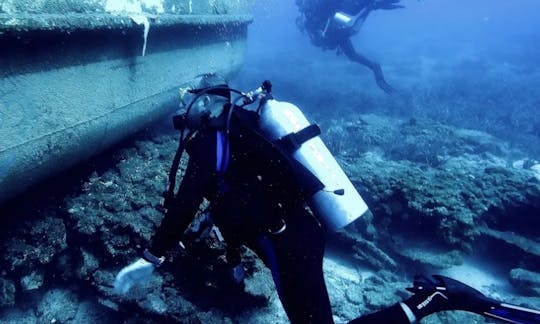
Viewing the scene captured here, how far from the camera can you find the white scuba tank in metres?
2.77

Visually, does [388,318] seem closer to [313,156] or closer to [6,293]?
[313,156]

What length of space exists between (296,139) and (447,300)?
1.61 m

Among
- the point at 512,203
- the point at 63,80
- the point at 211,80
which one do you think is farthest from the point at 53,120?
the point at 512,203

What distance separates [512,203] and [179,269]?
4877mm

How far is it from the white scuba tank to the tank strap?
0.11ft

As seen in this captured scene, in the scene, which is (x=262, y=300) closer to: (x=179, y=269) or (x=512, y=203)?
(x=179, y=269)

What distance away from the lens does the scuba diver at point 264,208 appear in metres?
2.40

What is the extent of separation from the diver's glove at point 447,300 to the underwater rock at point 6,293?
3478 mm

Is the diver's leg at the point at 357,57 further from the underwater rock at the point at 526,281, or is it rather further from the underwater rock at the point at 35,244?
the underwater rock at the point at 35,244

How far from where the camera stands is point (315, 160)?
278cm

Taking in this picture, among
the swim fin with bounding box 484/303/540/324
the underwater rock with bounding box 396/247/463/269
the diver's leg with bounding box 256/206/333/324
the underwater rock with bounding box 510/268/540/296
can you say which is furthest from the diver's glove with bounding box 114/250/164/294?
the underwater rock with bounding box 510/268/540/296

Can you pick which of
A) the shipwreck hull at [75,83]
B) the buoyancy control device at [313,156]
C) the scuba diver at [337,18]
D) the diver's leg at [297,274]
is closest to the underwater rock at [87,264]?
the shipwreck hull at [75,83]

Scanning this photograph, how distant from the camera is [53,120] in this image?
3.38 meters

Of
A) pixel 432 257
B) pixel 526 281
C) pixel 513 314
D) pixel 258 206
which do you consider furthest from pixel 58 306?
pixel 526 281
